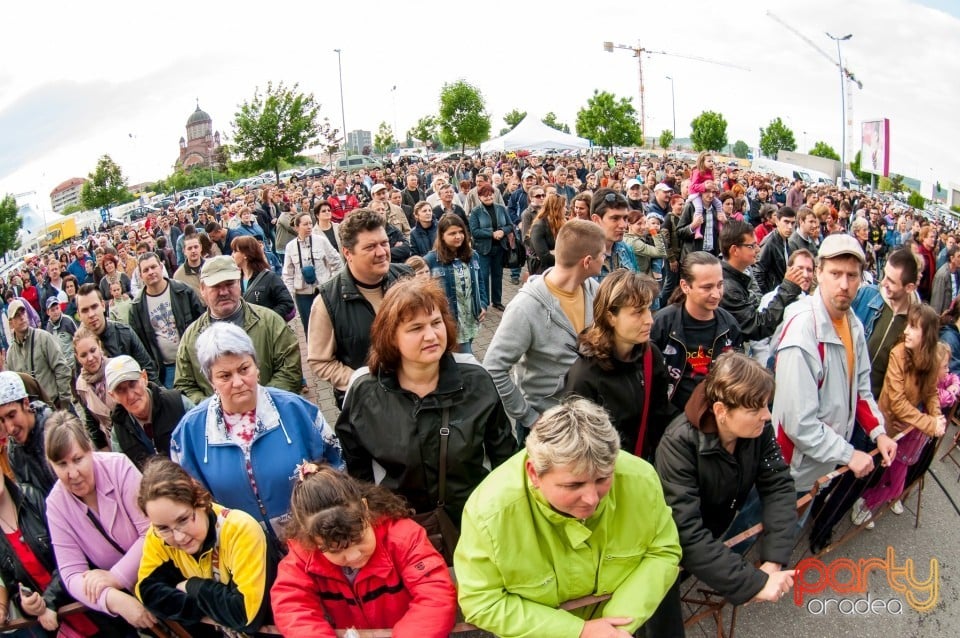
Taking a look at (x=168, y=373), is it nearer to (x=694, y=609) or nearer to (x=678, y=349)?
(x=678, y=349)

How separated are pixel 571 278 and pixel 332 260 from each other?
3980 millimetres

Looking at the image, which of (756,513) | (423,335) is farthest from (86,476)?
(756,513)

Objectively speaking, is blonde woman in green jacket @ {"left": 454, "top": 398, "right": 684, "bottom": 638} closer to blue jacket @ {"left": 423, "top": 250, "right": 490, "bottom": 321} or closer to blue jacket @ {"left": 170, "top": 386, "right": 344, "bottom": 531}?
blue jacket @ {"left": 170, "top": 386, "right": 344, "bottom": 531}

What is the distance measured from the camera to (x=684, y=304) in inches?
147

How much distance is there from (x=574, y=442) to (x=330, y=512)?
2.97ft

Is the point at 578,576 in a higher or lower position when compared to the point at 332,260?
lower

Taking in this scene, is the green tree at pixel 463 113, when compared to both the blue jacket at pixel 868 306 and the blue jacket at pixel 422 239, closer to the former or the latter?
the blue jacket at pixel 422 239

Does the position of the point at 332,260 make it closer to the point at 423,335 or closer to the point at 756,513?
the point at 423,335

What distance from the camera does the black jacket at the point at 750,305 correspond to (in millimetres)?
4203

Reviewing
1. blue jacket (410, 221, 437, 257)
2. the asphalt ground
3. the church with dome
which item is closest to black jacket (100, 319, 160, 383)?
blue jacket (410, 221, 437, 257)

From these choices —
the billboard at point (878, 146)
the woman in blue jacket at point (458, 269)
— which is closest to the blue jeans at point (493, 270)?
the woman in blue jacket at point (458, 269)

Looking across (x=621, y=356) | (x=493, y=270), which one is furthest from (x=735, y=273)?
(x=493, y=270)

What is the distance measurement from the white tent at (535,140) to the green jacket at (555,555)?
106 ft

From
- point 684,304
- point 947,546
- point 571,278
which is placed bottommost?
point 947,546
